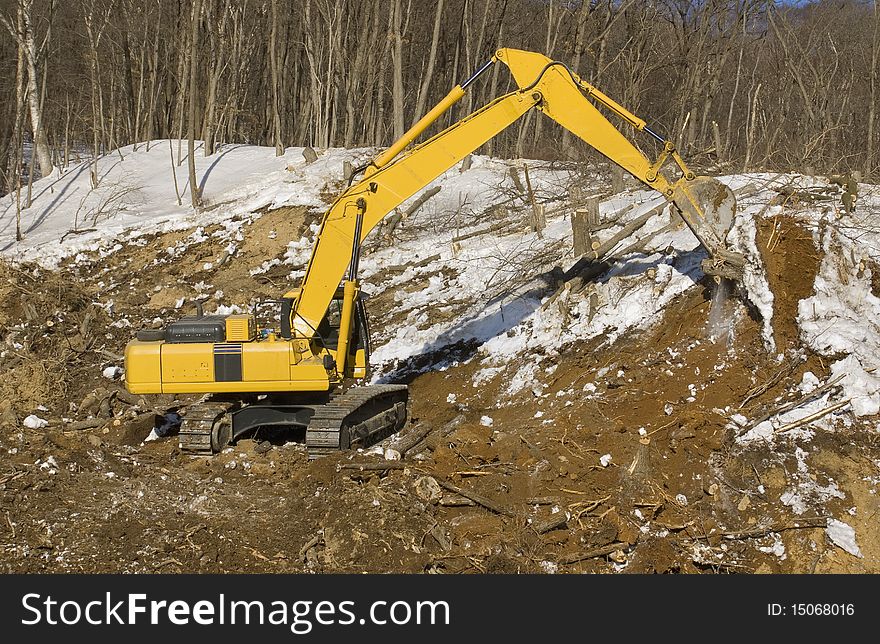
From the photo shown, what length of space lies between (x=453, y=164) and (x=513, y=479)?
13.0 feet

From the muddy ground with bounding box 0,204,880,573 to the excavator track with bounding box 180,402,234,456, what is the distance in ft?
0.72

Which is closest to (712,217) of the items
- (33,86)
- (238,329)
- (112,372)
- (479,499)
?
(479,499)

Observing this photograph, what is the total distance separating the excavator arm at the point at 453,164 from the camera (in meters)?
11.2

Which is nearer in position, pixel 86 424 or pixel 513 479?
pixel 513 479

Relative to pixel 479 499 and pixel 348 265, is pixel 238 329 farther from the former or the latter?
pixel 479 499

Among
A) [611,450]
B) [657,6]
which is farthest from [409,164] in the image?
[657,6]

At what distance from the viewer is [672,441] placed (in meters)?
10.0

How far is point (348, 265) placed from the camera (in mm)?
11375

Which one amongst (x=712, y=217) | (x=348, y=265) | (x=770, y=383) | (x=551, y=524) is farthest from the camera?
(x=712, y=217)

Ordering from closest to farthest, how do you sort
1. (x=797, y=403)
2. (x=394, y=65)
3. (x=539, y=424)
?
(x=797, y=403)
(x=539, y=424)
(x=394, y=65)

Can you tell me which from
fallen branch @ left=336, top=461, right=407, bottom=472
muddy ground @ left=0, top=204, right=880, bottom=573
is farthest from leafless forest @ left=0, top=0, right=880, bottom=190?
fallen branch @ left=336, top=461, right=407, bottom=472

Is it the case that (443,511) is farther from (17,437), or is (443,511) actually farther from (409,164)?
(17,437)

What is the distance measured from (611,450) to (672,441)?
676 millimetres

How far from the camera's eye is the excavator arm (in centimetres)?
1122
